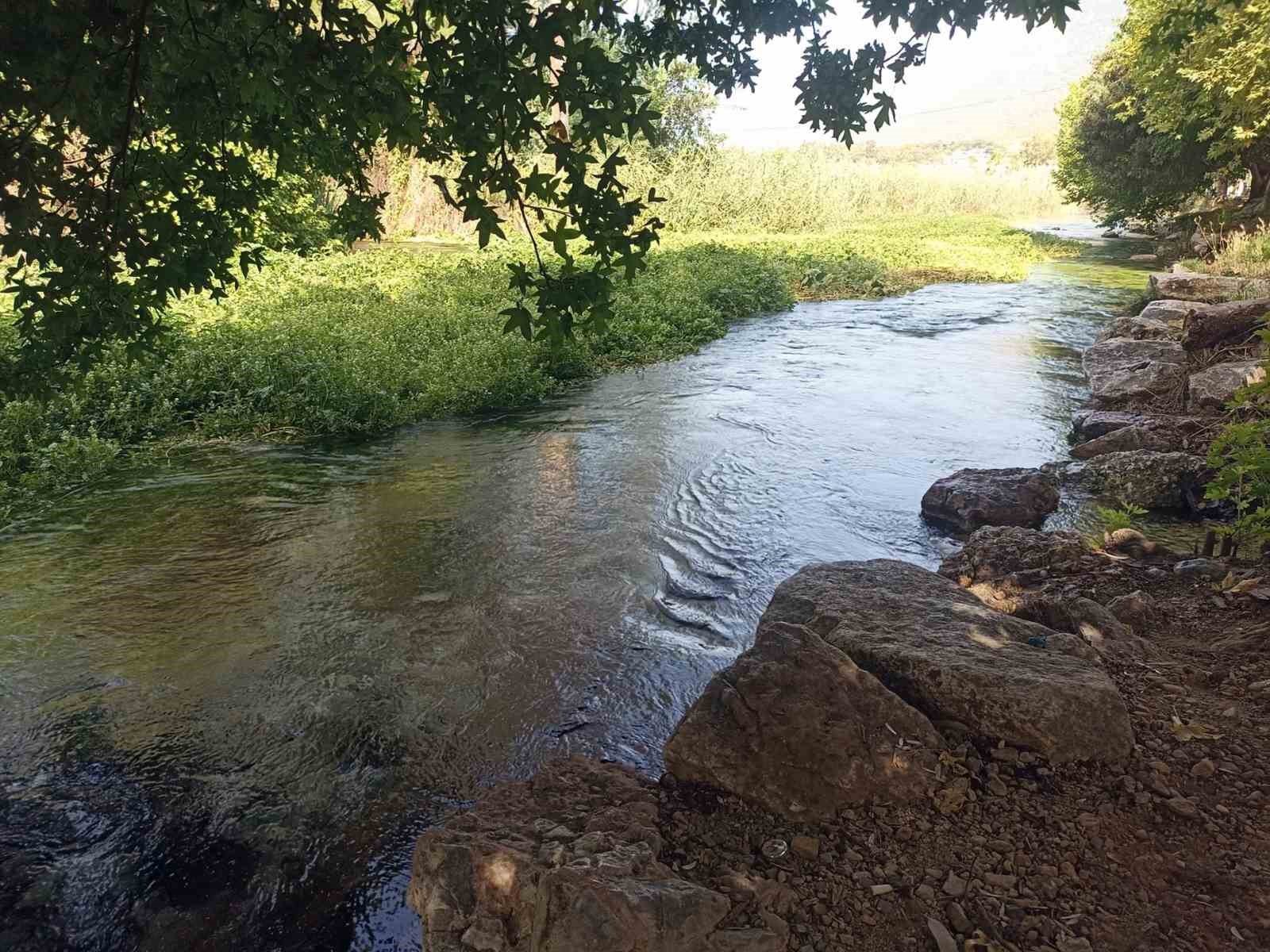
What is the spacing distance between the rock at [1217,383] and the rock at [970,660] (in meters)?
6.77

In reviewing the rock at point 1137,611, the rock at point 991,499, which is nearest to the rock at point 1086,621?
the rock at point 1137,611

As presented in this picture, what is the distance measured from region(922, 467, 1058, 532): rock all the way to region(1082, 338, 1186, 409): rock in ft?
13.3

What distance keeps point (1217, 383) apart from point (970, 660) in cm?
825

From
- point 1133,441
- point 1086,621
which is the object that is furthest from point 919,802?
point 1133,441

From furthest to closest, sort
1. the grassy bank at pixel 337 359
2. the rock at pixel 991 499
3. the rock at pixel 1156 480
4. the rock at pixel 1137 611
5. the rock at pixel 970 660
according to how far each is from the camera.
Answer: the grassy bank at pixel 337 359 → the rock at pixel 1156 480 → the rock at pixel 991 499 → the rock at pixel 1137 611 → the rock at pixel 970 660

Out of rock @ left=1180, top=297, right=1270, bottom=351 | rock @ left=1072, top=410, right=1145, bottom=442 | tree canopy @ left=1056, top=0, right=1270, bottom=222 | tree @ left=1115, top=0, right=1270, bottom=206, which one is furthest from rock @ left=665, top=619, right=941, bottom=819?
tree @ left=1115, top=0, right=1270, bottom=206

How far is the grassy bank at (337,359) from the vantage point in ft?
27.6

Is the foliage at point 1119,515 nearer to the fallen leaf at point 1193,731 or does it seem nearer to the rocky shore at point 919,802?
the rocky shore at point 919,802

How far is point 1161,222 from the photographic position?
38.1m

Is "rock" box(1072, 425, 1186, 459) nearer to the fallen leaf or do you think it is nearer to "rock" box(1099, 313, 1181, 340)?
"rock" box(1099, 313, 1181, 340)

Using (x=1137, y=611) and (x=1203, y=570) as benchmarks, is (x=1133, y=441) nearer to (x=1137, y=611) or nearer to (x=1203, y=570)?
(x=1203, y=570)

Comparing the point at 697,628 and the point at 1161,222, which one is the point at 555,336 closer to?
the point at 697,628

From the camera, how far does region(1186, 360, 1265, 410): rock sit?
959 centimetres

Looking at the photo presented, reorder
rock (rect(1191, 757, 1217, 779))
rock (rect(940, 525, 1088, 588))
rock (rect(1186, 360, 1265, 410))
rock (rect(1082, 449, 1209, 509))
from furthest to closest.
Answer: rock (rect(1186, 360, 1265, 410)) < rock (rect(1082, 449, 1209, 509)) < rock (rect(940, 525, 1088, 588)) < rock (rect(1191, 757, 1217, 779))
